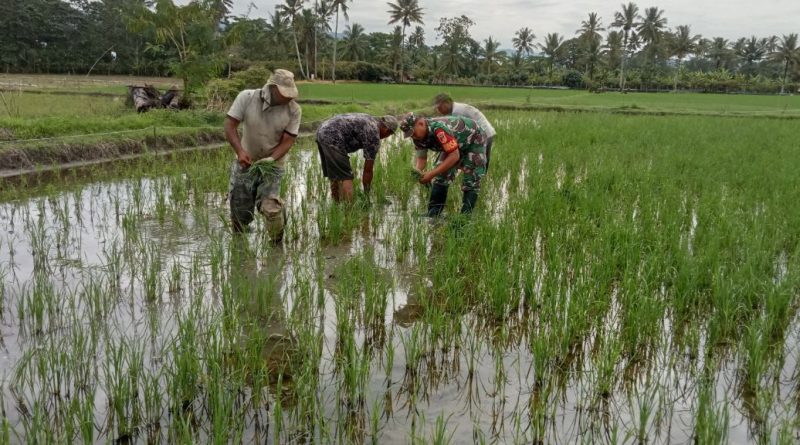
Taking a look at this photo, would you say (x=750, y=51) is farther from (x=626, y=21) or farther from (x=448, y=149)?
(x=448, y=149)

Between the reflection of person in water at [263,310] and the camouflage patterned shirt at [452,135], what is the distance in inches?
54.9

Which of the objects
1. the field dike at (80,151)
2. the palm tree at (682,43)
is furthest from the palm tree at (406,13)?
the field dike at (80,151)

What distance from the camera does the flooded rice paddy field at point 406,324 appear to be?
6.66 feet

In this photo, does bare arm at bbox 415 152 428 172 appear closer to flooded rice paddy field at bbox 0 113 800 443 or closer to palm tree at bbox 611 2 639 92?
flooded rice paddy field at bbox 0 113 800 443

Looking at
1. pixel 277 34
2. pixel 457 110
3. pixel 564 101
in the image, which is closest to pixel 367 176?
pixel 457 110

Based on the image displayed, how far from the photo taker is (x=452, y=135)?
13.9ft

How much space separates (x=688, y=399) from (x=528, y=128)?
31.4ft

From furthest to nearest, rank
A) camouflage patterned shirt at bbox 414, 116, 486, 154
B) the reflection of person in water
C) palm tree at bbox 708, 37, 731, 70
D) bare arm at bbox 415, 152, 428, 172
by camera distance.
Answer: palm tree at bbox 708, 37, 731, 70 → bare arm at bbox 415, 152, 428, 172 → camouflage patterned shirt at bbox 414, 116, 486, 154 → the reflection of person in water

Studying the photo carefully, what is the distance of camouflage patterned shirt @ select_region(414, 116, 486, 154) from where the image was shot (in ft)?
13.8

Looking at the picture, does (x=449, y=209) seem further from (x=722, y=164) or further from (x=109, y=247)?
(x=722, y=164)

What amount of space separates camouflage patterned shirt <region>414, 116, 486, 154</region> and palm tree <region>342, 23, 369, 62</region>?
41.9 m

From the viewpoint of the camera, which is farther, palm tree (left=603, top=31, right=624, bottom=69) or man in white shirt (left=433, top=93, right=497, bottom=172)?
palm tree (left=603, top=31, right=624, bottom=69)

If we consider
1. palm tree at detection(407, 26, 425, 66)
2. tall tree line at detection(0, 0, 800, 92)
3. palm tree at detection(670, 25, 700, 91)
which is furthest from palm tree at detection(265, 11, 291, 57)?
palm tree at detection(670, 25, 700, 91)

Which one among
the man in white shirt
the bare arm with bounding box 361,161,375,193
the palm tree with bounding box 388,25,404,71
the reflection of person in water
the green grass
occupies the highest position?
the palm tree with bounding box 388,25,404,71
